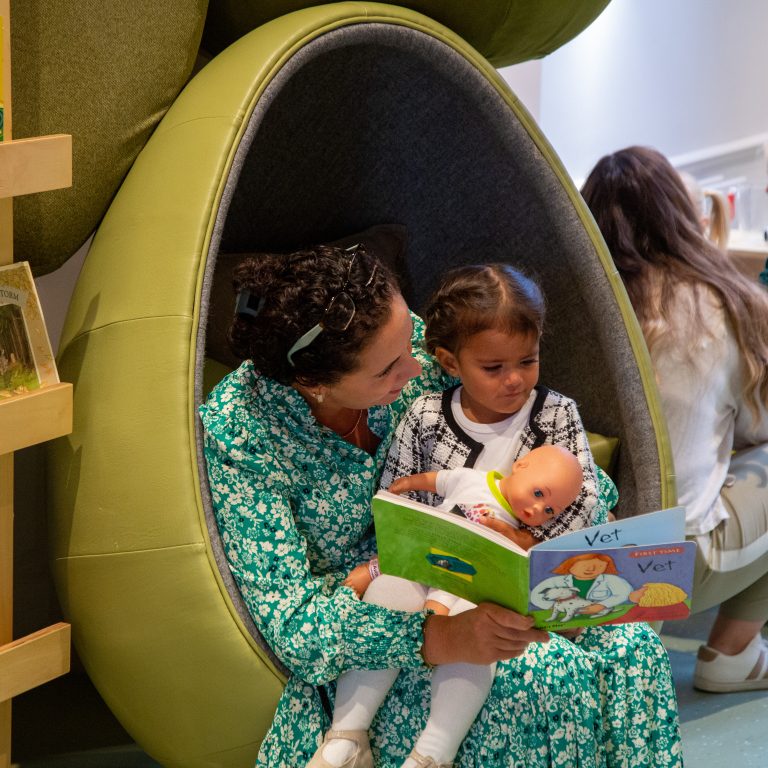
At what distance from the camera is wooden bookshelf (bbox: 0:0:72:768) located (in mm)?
1421

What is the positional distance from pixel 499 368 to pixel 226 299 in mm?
626

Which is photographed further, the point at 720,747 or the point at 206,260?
the point at 720,747

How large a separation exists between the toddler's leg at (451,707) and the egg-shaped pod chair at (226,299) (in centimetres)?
22

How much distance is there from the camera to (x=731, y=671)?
233cm

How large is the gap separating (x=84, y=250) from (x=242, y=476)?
78 cm

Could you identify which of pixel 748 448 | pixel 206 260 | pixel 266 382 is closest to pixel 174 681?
pixel 266 382

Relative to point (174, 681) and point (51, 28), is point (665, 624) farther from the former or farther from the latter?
point (51, 28)

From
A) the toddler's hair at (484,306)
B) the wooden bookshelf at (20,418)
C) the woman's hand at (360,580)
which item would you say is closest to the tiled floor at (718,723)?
the woman's hand at (360,580)

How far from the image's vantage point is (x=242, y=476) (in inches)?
61.8

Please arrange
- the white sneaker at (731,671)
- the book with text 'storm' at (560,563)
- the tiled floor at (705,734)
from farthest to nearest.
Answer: the white sneaker at (731,671) < the tiled floor at (705,734) < the book with text 'storm' at (560,563)

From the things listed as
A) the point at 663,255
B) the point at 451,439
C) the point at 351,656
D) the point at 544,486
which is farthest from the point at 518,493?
the point at 663,255

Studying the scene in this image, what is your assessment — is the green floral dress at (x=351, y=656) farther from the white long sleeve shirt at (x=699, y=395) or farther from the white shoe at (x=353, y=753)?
the white long sleeve shirt at (x=699, y=395)

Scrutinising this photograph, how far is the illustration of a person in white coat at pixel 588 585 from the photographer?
1.32 meters

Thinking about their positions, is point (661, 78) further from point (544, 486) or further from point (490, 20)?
point (544, 486)
